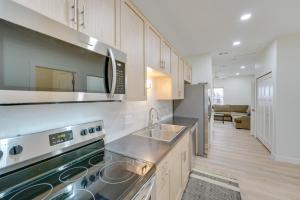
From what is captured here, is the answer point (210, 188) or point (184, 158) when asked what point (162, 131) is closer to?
point (184, 158)

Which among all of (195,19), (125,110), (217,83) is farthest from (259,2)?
(217,83)

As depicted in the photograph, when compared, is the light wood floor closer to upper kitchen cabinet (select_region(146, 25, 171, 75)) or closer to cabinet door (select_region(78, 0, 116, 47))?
upper kitchen cabinet (select_region(146, 25, 171, 75))

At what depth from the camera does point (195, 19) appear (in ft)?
7.45

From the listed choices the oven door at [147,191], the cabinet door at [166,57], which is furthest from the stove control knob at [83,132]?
the cabinet door at [166,57]

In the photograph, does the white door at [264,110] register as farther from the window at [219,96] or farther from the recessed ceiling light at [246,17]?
the window at [219,96]

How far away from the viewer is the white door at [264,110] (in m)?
3.32

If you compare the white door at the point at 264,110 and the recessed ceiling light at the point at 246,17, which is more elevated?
the recessed ceiling light at the point at 246,17

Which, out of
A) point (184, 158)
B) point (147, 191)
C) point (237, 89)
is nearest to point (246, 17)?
point (184, 158)

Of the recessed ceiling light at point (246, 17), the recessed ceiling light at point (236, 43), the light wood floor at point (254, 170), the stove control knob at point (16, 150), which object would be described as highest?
the recessed ceiling light at point (236, 43)

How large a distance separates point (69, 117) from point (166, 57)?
1505mm

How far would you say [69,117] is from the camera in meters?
1.06

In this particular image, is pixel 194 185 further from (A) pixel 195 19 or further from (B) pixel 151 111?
(A) pixel 195 19

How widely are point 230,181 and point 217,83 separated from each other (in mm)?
8409

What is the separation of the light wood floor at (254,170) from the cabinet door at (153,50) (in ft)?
6.97
